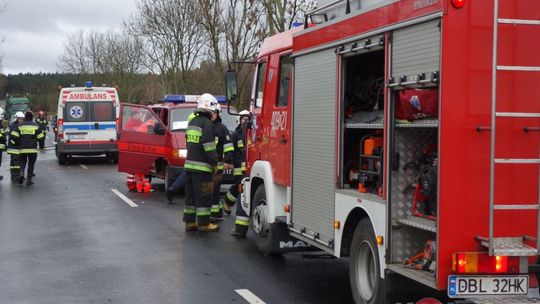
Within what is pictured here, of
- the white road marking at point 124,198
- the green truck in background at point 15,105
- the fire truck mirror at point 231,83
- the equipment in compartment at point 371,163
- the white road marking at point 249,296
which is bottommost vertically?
the white road marking at point 249,296

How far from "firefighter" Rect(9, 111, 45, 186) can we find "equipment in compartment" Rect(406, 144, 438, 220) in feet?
45.8

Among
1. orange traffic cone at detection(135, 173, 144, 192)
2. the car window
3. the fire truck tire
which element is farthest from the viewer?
orange traffic cone at detection(135, 173, 144, 192)

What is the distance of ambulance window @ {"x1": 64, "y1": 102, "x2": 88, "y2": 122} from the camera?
77.5ft

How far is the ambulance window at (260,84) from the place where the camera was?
884 centimetres

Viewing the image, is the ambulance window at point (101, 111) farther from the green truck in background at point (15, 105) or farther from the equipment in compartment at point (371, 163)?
the green truck in background at point (15, 105)

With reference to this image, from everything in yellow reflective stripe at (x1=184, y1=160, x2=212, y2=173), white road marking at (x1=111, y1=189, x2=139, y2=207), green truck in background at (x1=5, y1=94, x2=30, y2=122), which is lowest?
white road marking at (x1=111, y1=189, x2=139, y2=207)

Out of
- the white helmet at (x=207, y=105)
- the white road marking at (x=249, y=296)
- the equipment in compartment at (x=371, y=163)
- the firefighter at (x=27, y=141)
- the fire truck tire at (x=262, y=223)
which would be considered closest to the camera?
the equipment in compartment at (x=371, y=163)

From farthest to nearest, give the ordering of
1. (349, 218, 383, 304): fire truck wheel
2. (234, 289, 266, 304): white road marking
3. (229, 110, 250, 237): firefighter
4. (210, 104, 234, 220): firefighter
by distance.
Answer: (210, 104, 234, 220): firefighter → (229, 110, 250, 237): firefighter → (234, 289, 266, 304): white road marking → (349, 218, 383, 304): fire truck wheel

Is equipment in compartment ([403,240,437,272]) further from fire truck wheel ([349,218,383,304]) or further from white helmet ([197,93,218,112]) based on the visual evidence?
white helmet ([197,93,218,112])

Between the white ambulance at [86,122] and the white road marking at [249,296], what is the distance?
1767 cm

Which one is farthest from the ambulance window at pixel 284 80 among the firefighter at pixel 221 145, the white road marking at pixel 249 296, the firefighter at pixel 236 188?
the firefighter at pixel 221 145

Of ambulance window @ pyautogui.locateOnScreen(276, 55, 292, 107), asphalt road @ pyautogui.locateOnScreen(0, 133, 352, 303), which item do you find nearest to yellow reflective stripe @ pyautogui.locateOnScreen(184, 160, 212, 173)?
asphalt road @ pyautogui.locateOnScreen(0, 133, 352, 303)

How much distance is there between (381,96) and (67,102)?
62.8 ft

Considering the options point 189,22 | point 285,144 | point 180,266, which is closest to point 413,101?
point 285,144
